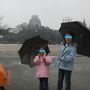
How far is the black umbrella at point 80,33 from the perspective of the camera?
7.95 meters

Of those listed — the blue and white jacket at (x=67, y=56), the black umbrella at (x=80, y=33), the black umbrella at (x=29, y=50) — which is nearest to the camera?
the blue and white jacket at (x=67, y=56)

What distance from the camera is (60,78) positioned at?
8016mm

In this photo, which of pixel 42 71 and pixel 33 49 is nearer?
pixel 42 71

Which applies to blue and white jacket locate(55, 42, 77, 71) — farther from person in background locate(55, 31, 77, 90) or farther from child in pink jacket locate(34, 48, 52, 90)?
child in pink jacket locate(34, 48, 52, 90)

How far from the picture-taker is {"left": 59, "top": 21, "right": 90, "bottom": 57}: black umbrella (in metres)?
7.95

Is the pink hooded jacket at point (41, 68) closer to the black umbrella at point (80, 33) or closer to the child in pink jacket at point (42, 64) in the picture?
the child in pink jacket at point (42, 64)

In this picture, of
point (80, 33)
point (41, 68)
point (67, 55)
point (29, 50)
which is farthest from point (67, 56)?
point (29, 50)

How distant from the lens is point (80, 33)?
8023 mm

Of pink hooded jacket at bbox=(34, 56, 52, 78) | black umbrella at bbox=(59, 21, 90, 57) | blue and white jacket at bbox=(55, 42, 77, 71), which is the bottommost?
pink hooded jacket at bbox=(34, 56, 52, 78)

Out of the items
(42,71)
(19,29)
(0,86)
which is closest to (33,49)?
(42,71)

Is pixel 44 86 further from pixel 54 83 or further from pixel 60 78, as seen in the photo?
pixel 54 83

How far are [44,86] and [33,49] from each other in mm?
1053

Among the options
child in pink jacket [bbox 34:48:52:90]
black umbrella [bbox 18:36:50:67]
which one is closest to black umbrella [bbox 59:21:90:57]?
child in pink jacket [bbox 34:48:52:90]

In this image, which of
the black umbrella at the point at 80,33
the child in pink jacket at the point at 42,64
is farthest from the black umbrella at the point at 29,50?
the black umbrella at the point at 80,33
